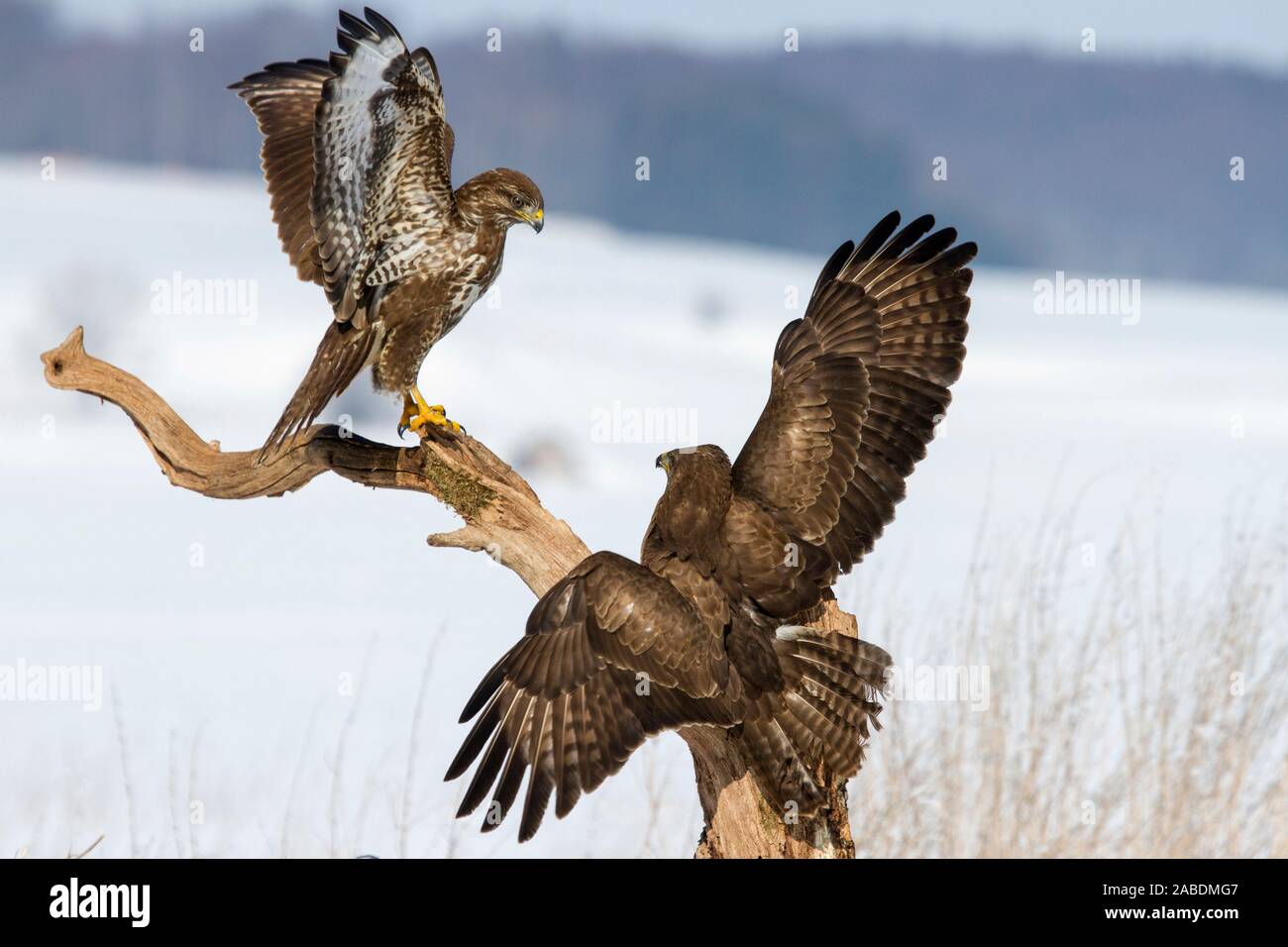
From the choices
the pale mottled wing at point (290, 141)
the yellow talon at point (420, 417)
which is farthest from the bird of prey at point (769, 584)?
the pale mottled wing at point (290, 141)

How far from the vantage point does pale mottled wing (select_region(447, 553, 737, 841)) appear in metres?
4.57

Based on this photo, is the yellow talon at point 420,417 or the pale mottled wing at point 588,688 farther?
Answer: the yellow talon at point 420,417

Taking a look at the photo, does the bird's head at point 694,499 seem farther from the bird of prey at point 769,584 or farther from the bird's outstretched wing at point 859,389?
the bird's outstretched wing at point 859,389

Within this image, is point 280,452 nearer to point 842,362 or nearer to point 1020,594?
point 842,362

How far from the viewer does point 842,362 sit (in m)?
5.54

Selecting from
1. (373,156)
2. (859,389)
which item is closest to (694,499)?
(859,389)

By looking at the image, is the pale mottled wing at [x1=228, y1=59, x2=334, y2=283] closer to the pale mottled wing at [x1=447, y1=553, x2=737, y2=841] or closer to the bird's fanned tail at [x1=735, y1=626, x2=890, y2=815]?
the pale mottled wing at [x1=447, y1=553, x2=737, y2=841]

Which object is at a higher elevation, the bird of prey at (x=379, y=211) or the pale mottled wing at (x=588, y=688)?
the bird of prey at (x=379, y=211)

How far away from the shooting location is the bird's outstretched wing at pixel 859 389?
5.37m

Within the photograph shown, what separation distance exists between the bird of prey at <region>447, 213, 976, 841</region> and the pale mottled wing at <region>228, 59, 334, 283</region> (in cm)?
198

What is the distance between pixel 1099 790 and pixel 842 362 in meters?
Result: 2.83

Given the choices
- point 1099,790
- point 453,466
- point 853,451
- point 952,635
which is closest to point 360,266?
point 453,466

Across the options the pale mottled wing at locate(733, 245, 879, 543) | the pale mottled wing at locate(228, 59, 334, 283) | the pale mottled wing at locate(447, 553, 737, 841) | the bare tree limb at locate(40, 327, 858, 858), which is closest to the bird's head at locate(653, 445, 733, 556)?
the pale mottled wing at locate(733, 245, 879, 543)

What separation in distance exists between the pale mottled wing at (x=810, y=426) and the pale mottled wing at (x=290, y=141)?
1.98 m
